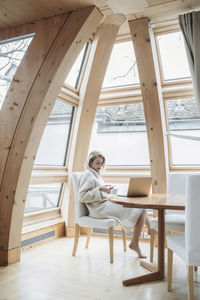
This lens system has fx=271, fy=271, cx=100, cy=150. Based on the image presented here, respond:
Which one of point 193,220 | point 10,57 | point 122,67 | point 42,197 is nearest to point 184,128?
point 122,67

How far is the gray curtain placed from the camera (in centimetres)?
294

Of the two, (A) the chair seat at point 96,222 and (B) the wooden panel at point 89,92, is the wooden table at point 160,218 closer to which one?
(A) the chair seat at point 96,222

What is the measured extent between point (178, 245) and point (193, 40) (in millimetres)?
2171

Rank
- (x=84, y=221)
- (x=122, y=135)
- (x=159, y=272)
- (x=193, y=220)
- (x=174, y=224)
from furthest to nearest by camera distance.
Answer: (x=122, y=135), (x=84, y=221), (x=174, y=224), (x=159, y=272), (x=193, y=220)

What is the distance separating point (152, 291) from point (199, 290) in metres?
0.40

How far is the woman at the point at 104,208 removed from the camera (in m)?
3.12

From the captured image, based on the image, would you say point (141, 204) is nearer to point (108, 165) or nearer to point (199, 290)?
point (199, 290)

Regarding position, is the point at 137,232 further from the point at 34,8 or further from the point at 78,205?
the point at 34,8

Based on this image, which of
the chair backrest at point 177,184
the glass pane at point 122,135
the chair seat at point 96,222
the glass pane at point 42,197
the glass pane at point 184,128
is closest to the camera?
the chair seat at point 96,222

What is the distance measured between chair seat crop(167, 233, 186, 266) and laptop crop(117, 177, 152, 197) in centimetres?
53

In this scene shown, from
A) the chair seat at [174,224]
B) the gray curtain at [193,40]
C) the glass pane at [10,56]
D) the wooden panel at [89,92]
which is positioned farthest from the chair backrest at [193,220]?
the wooden panel at [89,92]

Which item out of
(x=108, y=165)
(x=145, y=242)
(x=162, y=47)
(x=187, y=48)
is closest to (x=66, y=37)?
(x=187, y=48)

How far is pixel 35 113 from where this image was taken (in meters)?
2.79

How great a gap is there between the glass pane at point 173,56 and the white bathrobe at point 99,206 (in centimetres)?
193
